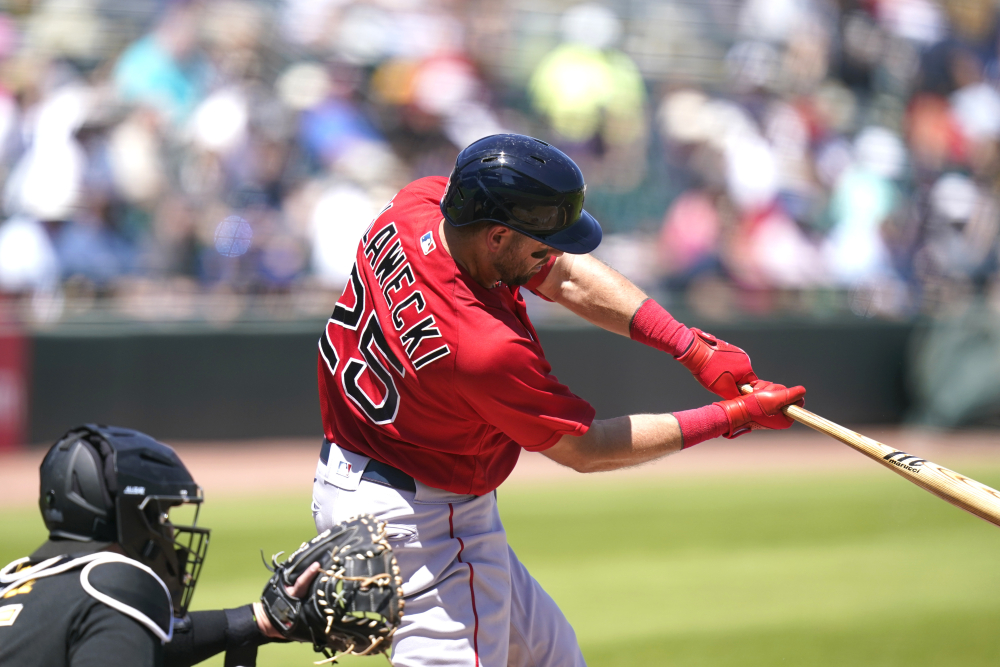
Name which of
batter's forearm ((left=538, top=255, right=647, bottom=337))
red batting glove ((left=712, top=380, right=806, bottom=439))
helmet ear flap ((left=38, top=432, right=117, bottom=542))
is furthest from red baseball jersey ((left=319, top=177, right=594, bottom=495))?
helmet ear flap ((left=38, top=432, right=117, bottom=542))

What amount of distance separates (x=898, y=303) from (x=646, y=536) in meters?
5.81

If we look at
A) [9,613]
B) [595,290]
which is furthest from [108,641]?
[595,290]

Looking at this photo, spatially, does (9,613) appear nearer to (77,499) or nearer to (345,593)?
(77,499)

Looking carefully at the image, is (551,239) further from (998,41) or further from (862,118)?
(998,41)

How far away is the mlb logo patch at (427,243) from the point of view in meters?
3.03

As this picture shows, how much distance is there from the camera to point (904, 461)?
3312 millimetres

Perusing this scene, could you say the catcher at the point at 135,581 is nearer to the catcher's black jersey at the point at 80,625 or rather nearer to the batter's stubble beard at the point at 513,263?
the catcher's black jersey at the point at 80,625

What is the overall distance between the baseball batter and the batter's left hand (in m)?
0.22

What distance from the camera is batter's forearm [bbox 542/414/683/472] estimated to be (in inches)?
116

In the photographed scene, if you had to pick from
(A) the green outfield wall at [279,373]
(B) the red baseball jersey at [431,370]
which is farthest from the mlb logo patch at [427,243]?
(A) the green outfield wall at [279,373]

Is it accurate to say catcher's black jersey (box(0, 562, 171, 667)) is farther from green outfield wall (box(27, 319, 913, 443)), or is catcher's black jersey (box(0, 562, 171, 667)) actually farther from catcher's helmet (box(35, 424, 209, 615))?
green outfield wall (box(27, 319, 913, 443))

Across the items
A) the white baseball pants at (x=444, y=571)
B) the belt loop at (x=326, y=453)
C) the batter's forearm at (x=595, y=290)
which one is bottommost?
the white baseball pants at (x=444, y=571)

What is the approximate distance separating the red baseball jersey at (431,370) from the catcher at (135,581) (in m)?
0.39

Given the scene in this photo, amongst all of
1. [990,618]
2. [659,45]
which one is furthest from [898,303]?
[990,618]
